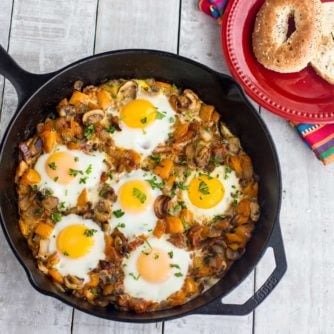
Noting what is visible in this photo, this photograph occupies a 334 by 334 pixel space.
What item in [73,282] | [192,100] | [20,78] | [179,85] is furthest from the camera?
[179,85]

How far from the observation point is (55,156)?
10.8 feet

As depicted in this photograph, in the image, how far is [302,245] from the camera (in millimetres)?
3592

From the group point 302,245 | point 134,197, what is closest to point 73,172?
point 134,197

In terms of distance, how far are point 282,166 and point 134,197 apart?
3.17 feet

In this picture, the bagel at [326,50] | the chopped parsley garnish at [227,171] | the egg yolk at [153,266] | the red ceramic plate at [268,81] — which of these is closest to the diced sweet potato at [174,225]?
the egg yolk at [153,266]

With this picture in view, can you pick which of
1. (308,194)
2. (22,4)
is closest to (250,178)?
(308,194)

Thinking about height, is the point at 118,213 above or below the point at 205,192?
below

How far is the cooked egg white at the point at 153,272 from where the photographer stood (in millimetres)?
3211

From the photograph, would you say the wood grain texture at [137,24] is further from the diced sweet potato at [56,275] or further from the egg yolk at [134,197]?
the diced sweet potato at [56,275]

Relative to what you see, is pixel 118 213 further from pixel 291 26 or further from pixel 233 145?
pixel 291 26

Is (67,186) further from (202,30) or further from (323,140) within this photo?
(323,140)

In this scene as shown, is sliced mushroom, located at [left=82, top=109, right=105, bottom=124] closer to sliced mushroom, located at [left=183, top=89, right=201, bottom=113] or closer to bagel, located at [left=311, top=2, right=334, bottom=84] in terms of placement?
sliced mushroom, located at [left=183, top=89, right=201, bottom=113]

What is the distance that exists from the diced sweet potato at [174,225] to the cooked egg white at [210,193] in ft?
0.35

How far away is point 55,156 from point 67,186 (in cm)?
18
